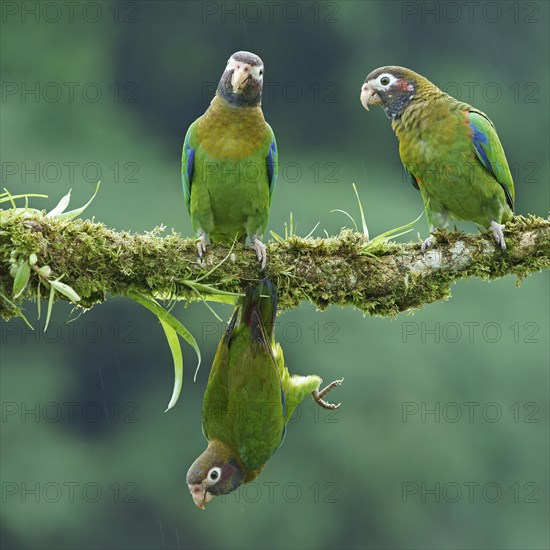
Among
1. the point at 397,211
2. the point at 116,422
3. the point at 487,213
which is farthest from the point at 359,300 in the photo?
the point at 116,422

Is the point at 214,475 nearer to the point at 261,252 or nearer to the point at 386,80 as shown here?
the point at 261,252

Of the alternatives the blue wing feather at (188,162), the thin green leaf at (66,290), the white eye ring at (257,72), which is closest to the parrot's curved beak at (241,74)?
the white eye ring at (257,72)

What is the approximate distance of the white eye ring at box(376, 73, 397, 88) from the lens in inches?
200

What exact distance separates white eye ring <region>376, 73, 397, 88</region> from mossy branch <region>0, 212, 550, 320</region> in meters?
1.12

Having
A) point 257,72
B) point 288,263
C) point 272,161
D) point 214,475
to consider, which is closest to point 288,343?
point 272,161

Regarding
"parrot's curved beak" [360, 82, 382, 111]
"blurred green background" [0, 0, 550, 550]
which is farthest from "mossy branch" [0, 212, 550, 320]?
"blurred green background" [0, 0, 550, 550]

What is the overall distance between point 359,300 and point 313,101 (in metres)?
14.3

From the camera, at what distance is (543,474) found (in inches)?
558

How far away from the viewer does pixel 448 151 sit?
496cm

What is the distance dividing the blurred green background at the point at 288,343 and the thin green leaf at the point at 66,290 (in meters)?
8.02

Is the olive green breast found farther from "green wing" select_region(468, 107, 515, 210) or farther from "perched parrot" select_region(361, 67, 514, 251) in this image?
"green wing" select_region(468, 107, 515, 210)

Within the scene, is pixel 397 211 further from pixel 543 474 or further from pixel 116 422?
pixel 116 422

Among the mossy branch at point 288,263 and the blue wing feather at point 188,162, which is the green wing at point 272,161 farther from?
the mossy branch at point 288,263

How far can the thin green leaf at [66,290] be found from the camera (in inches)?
144
